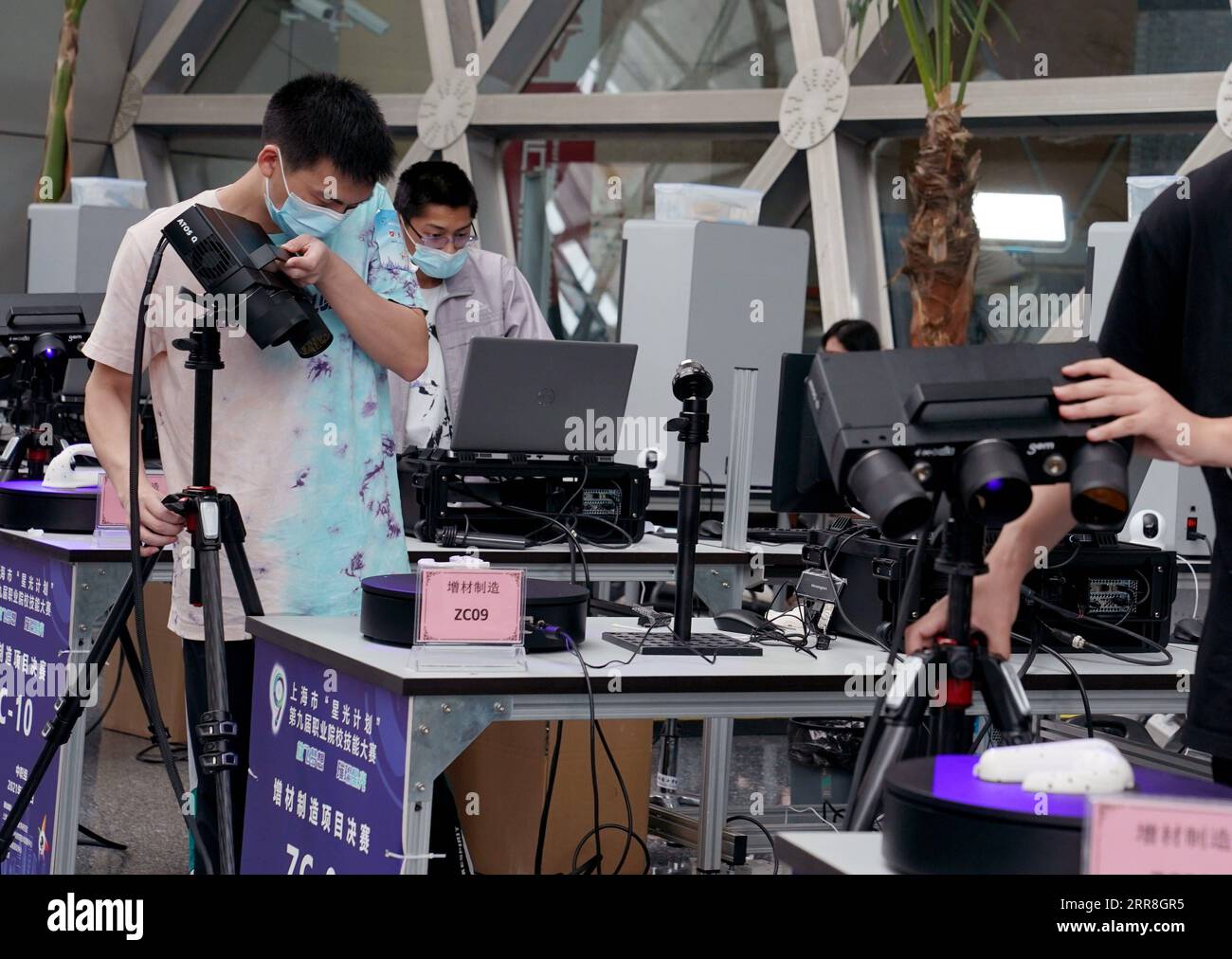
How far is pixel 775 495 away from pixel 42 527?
1.47m

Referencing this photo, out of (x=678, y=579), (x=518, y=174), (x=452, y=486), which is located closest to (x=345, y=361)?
(x=678, y=579)

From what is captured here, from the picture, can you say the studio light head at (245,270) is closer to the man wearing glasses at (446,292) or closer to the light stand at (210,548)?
the light stand at (210,548)

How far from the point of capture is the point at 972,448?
1.16 metres

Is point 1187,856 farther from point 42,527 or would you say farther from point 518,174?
point 518,174

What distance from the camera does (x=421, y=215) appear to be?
11.8 feet

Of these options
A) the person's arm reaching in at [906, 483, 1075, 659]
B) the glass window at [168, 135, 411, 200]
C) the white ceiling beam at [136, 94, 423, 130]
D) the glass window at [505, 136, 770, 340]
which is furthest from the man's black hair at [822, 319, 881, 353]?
the glass window at [168, 135, 411, 200]

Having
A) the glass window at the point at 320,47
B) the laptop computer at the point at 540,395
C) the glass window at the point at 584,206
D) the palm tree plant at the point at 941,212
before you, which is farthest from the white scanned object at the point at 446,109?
the laptop computer at the point at 540,395

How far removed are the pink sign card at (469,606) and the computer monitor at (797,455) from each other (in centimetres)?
71

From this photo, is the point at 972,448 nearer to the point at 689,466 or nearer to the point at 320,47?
the point at 689,466

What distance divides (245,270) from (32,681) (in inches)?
51.5

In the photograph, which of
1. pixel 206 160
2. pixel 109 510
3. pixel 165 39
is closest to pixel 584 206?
pixel 206 160

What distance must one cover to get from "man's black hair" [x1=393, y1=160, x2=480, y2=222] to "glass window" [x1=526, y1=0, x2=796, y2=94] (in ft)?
10.4

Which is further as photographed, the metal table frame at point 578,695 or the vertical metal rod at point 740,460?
the vertical metal rod at point 740,460

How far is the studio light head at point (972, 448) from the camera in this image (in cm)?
115
